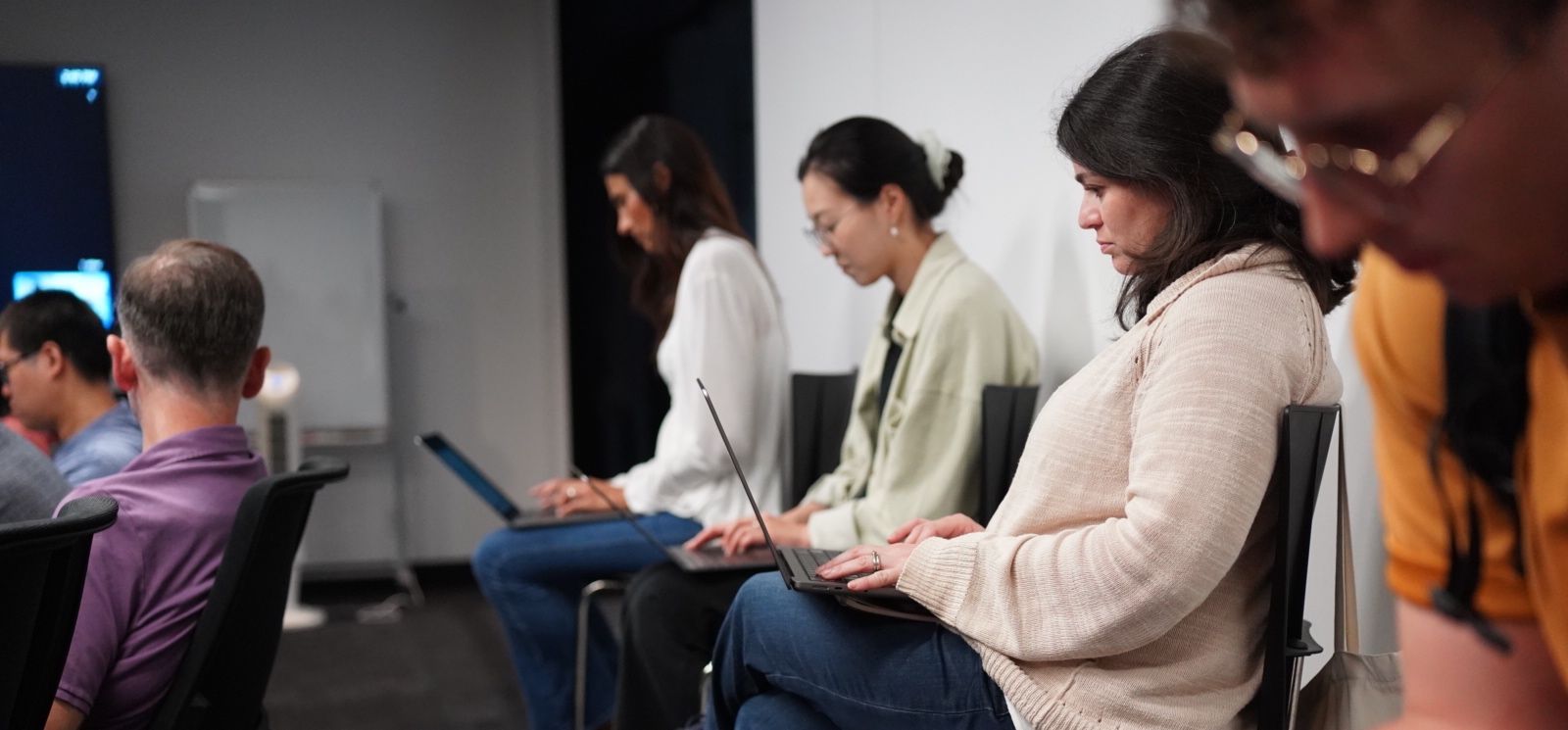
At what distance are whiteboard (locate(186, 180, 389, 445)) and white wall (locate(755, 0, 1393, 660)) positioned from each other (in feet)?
7.62

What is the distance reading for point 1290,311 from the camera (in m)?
1.32

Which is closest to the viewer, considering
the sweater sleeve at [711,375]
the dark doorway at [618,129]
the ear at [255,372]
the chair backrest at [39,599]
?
the chair backrest at [39,599]

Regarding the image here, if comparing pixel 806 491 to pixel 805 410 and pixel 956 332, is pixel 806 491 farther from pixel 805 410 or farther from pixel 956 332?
pixel 956 332

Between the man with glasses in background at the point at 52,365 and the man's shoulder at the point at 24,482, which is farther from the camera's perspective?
the man with glasses in background at the point at 52,365

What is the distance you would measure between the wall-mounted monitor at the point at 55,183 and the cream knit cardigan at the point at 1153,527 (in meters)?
4.51

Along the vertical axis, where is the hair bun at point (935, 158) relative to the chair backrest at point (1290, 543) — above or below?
above

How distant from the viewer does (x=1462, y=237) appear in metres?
0.51

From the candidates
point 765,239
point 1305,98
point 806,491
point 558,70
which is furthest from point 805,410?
point 558,70

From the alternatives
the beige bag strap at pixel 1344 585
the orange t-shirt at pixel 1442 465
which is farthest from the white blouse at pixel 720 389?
the orange t-shirt at pixel 1442 465

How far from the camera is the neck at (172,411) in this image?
1.82 meters

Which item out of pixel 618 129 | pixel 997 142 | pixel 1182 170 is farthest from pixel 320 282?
pixel 1182 170

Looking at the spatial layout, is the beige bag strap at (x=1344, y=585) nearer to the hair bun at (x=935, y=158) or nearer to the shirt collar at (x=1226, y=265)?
the shirt collar at (x=1226, y=265)

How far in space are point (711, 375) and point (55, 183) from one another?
3.57 m

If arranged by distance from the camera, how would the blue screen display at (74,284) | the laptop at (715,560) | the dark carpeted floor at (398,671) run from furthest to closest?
the blue screen display at (74,284) < the dark carpeted floor at (398,671) < the laptop at (715,560)
